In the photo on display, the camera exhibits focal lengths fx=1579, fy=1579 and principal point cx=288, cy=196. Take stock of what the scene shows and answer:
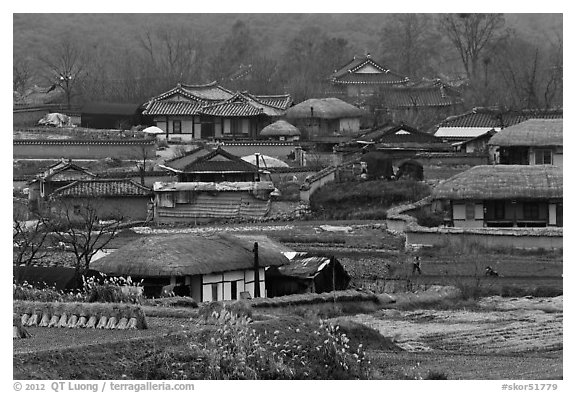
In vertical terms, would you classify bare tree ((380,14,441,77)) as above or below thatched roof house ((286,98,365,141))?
above

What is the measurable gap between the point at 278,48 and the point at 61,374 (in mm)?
70371

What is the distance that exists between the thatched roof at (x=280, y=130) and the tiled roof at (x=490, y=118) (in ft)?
14.6

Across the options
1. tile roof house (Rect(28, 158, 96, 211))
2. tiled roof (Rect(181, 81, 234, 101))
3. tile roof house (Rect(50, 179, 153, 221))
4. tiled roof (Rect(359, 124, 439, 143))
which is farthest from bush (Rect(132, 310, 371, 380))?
tiled roof (Rect(181, 81, 234, 101))

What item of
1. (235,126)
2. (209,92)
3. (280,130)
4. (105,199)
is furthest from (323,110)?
(105,199)

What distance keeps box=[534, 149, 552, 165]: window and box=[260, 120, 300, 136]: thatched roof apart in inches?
441

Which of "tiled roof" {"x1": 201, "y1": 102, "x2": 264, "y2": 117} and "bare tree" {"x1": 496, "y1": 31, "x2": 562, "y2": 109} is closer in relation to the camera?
Result: "tiled roof" {"x1": 201, "y1": 102, "x2": 264, "y2": 117}

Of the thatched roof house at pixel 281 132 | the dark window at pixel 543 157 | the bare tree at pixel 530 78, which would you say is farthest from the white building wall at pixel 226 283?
the bare tree at pixel 530 78

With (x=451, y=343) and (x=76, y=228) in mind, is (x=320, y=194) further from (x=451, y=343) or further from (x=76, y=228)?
(x=451, y=343)

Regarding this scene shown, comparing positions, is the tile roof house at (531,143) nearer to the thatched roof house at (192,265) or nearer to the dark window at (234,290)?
the thatched roof house at (192,265)

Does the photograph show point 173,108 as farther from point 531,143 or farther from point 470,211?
point 470,211

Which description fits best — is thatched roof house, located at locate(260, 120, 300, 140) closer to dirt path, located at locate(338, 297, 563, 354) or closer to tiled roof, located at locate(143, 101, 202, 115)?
tiled roof, located at locate(143, 101, 202, 115)

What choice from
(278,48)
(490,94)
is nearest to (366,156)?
(490,94)

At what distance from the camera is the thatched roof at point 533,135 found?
37.8 meters

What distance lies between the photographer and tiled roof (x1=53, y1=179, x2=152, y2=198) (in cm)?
3719
